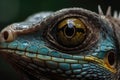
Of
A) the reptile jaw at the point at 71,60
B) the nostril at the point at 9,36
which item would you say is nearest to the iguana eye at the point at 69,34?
the reptile jaw at the point at 71,60

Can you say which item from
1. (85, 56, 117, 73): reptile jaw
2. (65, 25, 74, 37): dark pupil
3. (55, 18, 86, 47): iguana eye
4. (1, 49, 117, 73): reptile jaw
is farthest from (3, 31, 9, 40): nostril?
(85, 56, 117, 73): reptile jaw

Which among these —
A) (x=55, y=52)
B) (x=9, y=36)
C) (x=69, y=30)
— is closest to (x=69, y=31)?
(x=69, y=30)

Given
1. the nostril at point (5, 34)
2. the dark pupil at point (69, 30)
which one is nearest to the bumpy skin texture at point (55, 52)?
the nostril at point (5, 34)

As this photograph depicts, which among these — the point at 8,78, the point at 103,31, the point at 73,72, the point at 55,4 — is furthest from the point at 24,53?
the point at 8,78

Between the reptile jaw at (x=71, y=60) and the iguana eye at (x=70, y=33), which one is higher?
the iguana eye at (x=70, y=33)

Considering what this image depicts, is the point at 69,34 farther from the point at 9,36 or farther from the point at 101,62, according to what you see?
the point at 9,36

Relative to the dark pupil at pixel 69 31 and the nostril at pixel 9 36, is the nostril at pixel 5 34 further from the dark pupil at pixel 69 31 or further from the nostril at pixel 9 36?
the dark pupil at pixel 69 31

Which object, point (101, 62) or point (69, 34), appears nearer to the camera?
point (69, 34)
